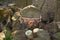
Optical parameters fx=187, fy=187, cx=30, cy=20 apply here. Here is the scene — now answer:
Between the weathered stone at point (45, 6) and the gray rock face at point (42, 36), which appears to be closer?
the gray rock face at point (42, 36)

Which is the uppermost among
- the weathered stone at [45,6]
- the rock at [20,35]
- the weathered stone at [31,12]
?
the weathered stone at [45,6]

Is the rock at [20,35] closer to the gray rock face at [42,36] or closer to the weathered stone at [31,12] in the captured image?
the gray rock face at [42,36]

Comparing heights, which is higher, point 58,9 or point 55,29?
point 58,9

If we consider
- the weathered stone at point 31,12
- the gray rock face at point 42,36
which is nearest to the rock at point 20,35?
the gray rock face at point 42,36

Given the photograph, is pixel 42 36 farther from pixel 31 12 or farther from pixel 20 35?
pixel 31 12

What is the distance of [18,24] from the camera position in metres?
4.10

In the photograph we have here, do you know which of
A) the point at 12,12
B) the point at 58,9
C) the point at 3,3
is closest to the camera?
the point at 58,9

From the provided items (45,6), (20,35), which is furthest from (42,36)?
(45,6)

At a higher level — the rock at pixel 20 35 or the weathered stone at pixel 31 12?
the weathered stone at pixel 31 12

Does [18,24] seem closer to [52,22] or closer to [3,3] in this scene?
[52,22]

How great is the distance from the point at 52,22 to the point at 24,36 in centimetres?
64

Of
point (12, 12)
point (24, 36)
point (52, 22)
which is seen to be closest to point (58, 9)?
point (52, 22)

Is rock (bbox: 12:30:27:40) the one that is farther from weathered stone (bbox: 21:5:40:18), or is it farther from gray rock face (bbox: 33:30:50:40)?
weathered stone (bbox: 21:5:40:18)

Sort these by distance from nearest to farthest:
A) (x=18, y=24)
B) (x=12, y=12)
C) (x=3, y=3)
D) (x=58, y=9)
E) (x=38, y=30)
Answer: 1. (x=38, y=30)
2. (x=58, y=9)
3. (x=18, y=24)
4. (x=12, y=12)
5. (x=3, y=3)
